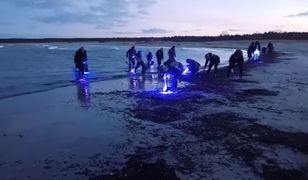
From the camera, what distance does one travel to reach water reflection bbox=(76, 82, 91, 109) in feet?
48.8

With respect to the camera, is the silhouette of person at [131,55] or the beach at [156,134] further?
the silhouette of person at [131,55]

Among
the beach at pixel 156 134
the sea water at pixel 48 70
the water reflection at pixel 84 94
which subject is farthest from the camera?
the sea water at pixel 48 70

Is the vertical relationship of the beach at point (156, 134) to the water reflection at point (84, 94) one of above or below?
above

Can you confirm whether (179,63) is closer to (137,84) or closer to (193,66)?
(137,84)

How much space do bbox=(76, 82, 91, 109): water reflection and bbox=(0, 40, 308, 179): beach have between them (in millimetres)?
62

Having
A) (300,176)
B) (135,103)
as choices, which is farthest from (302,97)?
(300,176)

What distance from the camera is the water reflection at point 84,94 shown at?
14.9 meters

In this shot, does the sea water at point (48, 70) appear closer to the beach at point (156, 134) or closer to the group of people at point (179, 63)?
the group of people at point (179, 63)

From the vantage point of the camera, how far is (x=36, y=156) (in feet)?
28.2

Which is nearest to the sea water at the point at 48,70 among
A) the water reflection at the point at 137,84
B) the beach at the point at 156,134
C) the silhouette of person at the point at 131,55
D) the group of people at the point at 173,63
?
the silhouette of person at the point at 131,55

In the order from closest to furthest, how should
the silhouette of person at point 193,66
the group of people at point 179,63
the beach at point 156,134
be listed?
1. the beach at point 156,134
2. the group of people at point 179,63
3. the silhouette of person at point 193,66

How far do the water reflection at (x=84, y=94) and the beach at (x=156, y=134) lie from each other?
0.20 feet

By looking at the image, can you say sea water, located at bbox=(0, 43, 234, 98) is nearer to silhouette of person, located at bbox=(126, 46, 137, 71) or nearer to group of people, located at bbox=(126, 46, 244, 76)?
silhouette of person, located at bbox=(126, 46, 137, 71)

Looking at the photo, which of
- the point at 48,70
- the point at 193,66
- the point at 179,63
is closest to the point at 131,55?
the point at 193,66
